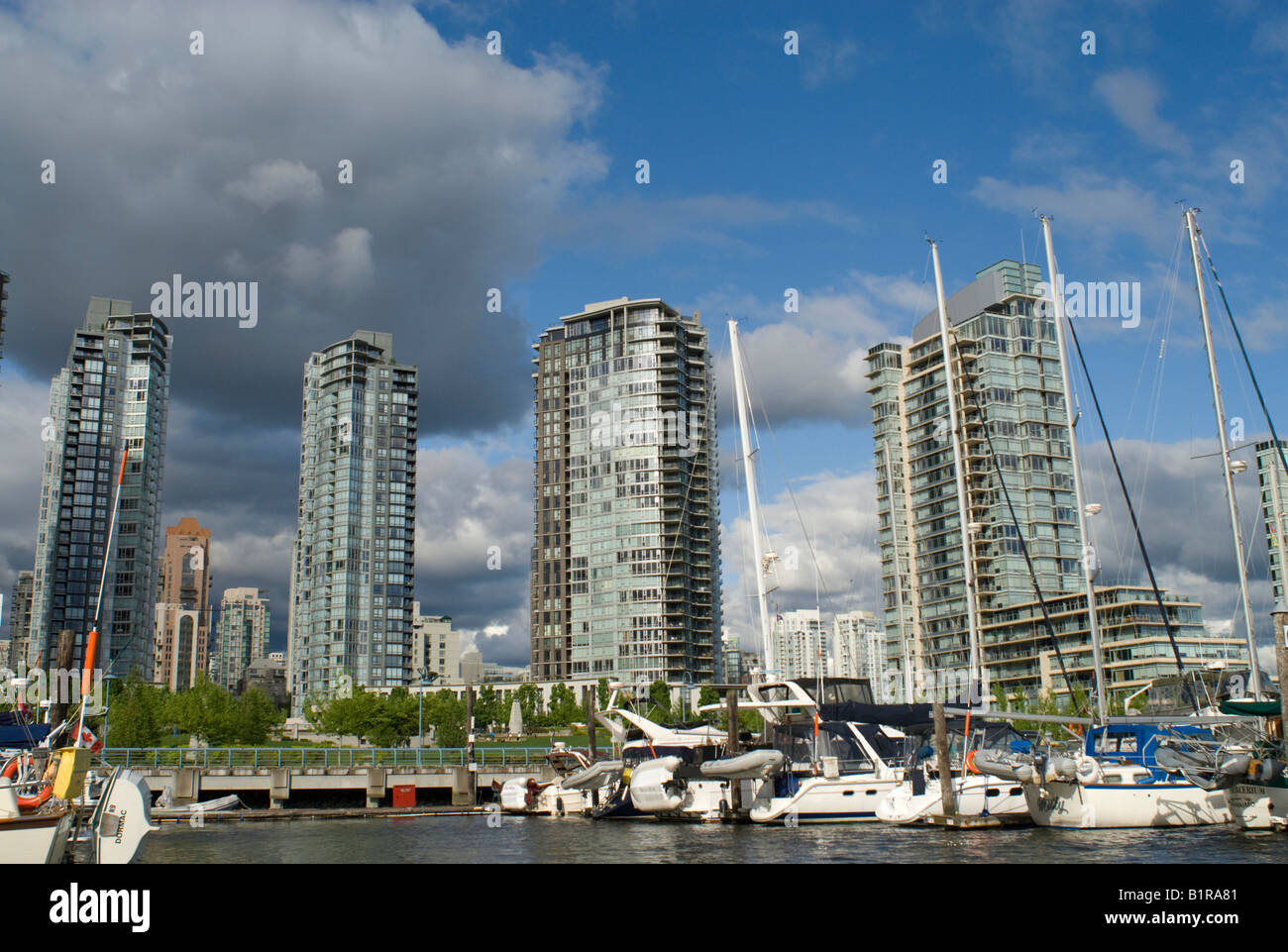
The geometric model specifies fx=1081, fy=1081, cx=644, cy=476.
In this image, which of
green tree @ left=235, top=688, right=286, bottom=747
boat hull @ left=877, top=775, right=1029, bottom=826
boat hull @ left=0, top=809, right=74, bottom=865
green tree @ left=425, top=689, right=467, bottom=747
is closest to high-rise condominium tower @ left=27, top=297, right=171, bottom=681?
green tree @ left=235, top=688, right=286, bottom=747

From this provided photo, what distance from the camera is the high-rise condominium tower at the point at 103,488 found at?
165500 mm

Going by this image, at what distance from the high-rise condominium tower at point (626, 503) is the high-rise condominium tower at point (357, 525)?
23.9 m

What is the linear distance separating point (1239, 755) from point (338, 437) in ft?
549

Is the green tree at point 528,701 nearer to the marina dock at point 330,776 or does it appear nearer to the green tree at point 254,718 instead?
the green tree at point 254,718

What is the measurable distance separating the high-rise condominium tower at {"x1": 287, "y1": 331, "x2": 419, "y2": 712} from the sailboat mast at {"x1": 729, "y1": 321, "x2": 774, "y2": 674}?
429 feet

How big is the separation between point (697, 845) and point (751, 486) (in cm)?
2376

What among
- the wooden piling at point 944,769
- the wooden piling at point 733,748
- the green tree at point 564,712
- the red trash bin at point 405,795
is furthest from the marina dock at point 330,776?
the green tree at point 564,712

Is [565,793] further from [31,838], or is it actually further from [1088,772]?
[31,838]

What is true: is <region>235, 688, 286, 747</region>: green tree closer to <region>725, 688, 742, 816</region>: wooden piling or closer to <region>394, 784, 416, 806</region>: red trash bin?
<region>394, 784, 416, 806</region>: red trash bin

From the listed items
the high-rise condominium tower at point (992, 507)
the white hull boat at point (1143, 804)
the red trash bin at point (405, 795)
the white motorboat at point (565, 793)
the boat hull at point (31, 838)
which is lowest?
the red trash bin at point (405, 795)

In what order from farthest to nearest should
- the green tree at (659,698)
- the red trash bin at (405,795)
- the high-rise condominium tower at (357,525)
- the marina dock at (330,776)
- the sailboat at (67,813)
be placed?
the high-rise condominium tower at (357,525), the green tree at (659,698), the red trash bin at (405,795), the marina dock at (330,776), the sailboat at (67,813)

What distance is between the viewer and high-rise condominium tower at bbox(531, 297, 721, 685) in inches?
6496
